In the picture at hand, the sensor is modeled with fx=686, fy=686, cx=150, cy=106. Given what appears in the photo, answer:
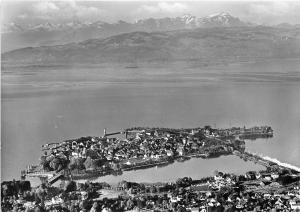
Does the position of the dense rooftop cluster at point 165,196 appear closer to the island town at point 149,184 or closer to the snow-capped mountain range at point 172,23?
the island town at point 149,184

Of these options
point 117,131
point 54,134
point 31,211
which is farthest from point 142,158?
point 31,211

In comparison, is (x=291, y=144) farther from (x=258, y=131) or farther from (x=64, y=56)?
(x=64, y=56)

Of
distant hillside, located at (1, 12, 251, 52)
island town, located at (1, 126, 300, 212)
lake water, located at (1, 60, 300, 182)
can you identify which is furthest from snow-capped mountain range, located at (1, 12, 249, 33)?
island town, located at (1, 126, 300, 212)

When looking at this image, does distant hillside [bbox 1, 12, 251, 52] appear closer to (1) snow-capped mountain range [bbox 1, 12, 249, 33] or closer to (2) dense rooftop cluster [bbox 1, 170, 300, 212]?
(1) snow-capped mountain range [bbox 1, 12, 249, 33]

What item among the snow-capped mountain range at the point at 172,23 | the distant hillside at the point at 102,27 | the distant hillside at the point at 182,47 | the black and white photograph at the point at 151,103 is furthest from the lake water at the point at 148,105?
the snow-capped mountain range at the point at 172,23

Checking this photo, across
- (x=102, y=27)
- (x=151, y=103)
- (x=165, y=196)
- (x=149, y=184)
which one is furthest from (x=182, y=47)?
(x=165, y=196)
